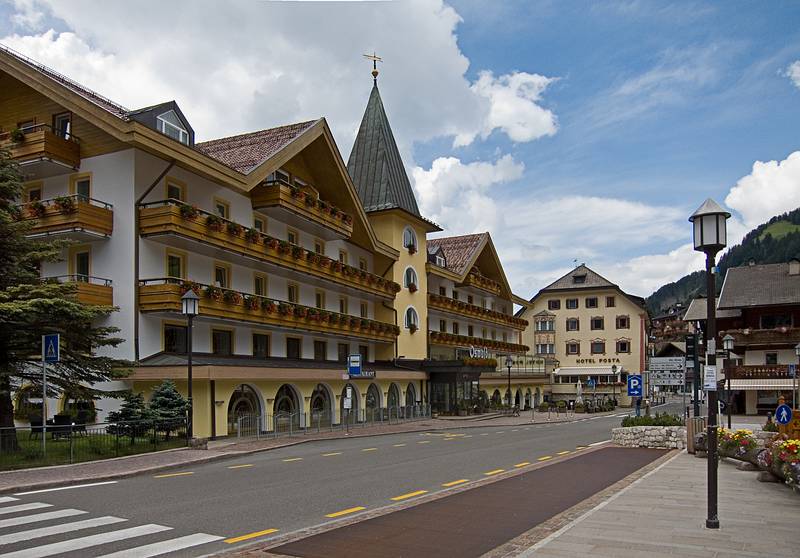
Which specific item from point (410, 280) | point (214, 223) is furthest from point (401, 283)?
point (214, 223)

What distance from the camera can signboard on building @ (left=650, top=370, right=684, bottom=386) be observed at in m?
23.1

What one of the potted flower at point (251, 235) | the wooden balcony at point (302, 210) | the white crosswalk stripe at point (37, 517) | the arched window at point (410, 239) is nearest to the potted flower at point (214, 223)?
the potted flower at point (251, 235)

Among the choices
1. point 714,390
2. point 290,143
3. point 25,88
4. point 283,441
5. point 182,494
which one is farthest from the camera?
point 290,143

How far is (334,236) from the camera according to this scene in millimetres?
42719

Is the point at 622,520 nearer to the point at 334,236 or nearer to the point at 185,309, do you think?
the point at 185,309

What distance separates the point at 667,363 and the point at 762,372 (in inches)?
1337

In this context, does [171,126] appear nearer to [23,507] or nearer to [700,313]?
[23,507]

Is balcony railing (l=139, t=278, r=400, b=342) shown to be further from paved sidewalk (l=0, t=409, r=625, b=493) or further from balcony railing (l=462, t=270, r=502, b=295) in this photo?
balcony railing (l=462, t=270, r=502, b=295)

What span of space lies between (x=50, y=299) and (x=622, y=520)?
47.8 feet

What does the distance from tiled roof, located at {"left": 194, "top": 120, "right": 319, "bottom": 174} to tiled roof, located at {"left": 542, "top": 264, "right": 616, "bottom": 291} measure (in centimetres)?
5353

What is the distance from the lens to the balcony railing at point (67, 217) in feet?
90.6

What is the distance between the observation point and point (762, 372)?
2106 inches

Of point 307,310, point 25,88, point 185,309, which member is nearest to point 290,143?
point 307,310

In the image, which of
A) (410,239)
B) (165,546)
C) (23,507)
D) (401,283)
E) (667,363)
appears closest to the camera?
(165,546)
